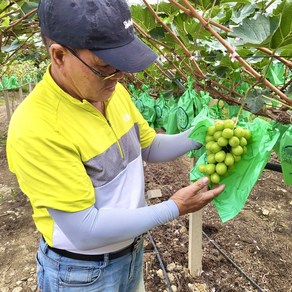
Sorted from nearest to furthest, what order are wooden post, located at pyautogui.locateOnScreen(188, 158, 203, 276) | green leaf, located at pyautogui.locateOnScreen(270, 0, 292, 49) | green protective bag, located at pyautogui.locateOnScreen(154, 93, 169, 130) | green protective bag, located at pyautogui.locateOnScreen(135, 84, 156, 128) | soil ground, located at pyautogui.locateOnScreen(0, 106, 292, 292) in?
1. green leaf, located at pyautogui.locateOnScreen(270, 0, 292, 49)
2. wooden post, located at pyautogui.locateOnScreen(188, 158, 203, 276)
3. soil ground, located at pyautogui.locateOnScreen(0, 106, 292, 292)
4. green protective bag, located at pyautogui.locateOnScreen(154, 93, 169, 130)
5. green protective bag, located at pyautogui.locateOnScreen(135, 84, 156, 128)

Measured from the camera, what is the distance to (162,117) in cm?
258

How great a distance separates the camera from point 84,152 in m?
1.02

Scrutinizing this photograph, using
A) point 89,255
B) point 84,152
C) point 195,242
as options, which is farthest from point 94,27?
point 195,242

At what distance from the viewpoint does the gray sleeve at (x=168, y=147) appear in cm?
135

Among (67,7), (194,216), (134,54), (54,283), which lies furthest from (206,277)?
(67,7)

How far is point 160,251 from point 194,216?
74cm

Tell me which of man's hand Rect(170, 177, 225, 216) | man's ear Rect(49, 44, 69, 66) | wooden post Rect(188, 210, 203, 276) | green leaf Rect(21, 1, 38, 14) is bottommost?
wooden post Rect(188, 210, 203, 276)

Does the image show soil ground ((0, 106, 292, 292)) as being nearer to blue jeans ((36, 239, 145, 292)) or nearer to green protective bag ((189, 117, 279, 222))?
blue jeans ((36, 239, 145, 292))

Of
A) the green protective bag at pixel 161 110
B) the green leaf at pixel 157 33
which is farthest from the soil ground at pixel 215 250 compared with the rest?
the green leaf at pixel 157 33

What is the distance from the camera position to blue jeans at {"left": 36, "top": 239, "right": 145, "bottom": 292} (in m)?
1.18

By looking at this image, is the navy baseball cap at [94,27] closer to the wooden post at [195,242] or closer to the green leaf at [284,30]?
the green leaf at [284,30]

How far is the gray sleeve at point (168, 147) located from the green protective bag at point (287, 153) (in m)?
0.44

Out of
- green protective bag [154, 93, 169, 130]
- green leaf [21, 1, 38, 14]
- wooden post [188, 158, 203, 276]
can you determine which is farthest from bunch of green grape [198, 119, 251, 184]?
green protective bag [154, 93, 169, 130]

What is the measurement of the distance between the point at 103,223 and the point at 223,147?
460 mm
